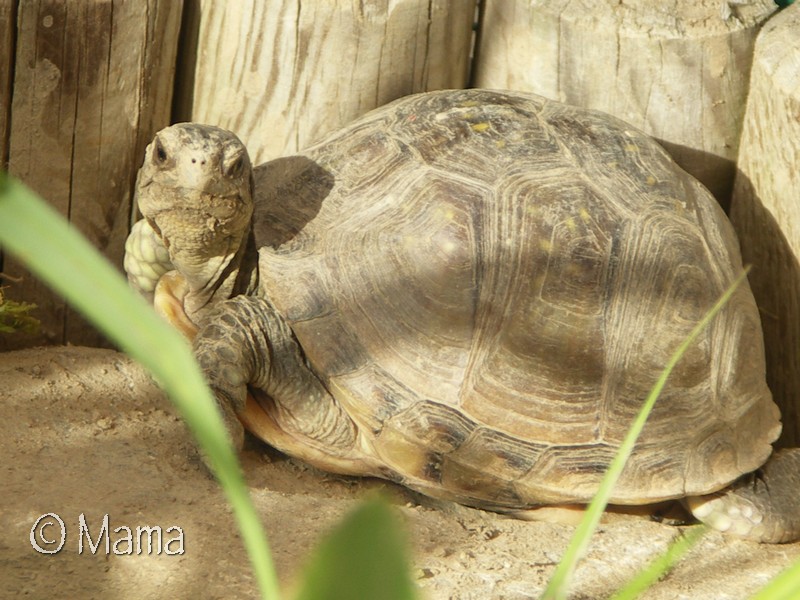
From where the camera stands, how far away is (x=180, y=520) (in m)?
2.35

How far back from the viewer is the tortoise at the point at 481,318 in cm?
268

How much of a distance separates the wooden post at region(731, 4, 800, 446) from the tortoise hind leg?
0.57 meters

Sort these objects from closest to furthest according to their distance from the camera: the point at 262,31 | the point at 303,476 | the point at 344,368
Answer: the point at 344,368
the point at 303,476
the point at 262,31

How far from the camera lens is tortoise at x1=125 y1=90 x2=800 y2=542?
2680mm

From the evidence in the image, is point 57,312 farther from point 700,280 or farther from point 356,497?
point 700,280

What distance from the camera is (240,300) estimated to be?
2.86 m

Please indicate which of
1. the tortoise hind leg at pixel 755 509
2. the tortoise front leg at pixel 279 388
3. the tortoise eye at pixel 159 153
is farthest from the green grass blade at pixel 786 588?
the tortoise eye at pixel 159 153

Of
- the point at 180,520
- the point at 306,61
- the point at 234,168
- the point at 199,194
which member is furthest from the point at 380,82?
the point at 180,520

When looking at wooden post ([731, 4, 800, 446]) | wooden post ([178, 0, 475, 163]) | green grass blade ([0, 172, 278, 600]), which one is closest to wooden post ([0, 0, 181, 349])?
wooden post ([178, 0, 475, 163])

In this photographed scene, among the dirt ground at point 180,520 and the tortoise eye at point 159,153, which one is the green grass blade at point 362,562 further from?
the tortoise eye at point 159,153

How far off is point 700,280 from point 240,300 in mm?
1456

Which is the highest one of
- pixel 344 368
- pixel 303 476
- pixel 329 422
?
pixel 344 368

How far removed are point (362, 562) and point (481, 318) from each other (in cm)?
211

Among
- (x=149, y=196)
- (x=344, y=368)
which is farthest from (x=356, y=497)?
(x=149, y=196)
